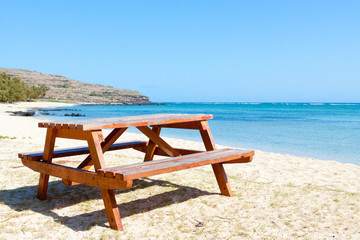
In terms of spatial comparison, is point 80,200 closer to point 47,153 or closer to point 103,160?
point 47,153

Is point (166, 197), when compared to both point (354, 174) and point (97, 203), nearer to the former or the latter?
point (97, 203)

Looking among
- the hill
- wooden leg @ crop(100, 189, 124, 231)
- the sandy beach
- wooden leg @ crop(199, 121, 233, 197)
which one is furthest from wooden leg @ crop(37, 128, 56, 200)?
the hill

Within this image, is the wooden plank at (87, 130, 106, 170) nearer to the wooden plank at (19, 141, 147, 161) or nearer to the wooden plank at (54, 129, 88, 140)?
the wooden plank at (54, 129, 88, 140)

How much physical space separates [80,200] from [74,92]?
4183 inches

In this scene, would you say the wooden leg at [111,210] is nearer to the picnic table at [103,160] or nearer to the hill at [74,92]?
the picnic table at [103,160]

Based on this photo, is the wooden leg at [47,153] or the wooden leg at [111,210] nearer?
the wooden leg at [111,210]

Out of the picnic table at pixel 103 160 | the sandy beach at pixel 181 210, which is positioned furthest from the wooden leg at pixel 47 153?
the sandy beach at pixel 181 210

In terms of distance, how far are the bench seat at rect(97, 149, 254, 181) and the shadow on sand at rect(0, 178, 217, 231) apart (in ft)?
2.21

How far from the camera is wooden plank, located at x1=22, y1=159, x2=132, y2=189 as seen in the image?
3124 millimetres

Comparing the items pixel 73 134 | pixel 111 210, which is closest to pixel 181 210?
pixel 111 210

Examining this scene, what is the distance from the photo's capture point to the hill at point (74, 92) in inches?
3826

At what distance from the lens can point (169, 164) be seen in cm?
358

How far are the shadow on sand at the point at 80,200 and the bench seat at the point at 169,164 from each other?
672mm

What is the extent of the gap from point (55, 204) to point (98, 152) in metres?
1.29
